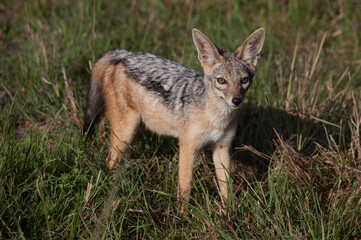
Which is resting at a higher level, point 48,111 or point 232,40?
point 232,40

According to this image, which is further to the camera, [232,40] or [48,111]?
[232,40]

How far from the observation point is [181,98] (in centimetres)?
487

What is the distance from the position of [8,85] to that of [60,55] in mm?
844

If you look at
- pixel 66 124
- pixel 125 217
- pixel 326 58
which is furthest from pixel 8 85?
pixel 326 58

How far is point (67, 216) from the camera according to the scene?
152 inches

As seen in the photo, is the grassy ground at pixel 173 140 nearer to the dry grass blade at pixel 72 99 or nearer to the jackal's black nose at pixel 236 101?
the dry grass blade at pixel 72 99

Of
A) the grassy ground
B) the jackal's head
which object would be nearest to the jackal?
the jackal's head

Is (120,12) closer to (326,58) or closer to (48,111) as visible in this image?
(48,111)

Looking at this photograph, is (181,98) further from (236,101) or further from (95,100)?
(95,100)

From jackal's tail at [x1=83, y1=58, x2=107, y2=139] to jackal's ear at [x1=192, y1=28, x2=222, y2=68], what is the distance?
136 cm

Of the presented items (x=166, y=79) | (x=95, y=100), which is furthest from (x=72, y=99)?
(x=166, y=79)

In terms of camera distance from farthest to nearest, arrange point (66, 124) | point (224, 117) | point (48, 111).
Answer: point (48, 111) → point (66, 124) → point (224, 117)

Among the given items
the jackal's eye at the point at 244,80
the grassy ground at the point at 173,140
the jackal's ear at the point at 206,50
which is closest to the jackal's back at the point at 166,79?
the jackal's ear at the point at 206,50

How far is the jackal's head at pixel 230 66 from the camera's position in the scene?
4316 millimetres
